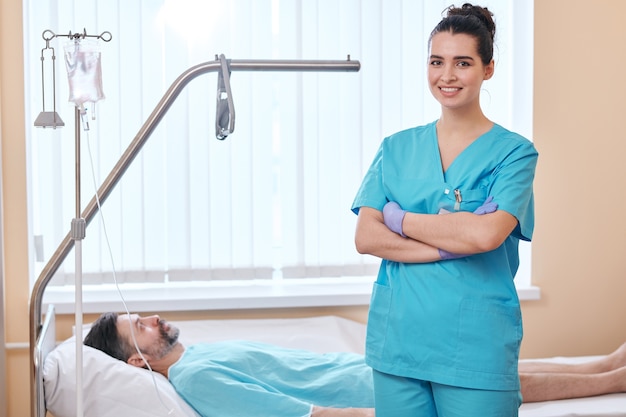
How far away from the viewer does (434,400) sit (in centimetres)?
176

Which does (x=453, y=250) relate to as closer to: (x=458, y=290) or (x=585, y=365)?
(x=458, y=290)

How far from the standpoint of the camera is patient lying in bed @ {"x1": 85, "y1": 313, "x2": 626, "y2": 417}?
7.37 ft

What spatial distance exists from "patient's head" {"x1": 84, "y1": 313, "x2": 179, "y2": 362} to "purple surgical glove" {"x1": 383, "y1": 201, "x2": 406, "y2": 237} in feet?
3.05

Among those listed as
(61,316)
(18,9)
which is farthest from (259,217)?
(18,9)

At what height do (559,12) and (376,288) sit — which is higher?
(559,12)

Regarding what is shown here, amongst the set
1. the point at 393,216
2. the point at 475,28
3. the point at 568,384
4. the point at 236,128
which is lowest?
the point at 568,384

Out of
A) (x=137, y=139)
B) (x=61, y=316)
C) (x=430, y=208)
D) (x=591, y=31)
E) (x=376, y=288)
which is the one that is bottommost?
(x=61, y=316)

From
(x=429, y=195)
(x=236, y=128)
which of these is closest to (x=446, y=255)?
(x=429, y=195)

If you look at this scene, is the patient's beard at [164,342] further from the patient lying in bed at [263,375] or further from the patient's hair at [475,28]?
the patient's hair at [475,28]

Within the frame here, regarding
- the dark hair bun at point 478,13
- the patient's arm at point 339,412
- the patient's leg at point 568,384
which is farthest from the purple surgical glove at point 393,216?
the patient's leg at point 568,384

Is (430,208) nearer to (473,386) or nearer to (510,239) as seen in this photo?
(510,239)

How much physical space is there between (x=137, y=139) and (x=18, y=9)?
109cm

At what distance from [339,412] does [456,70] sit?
98cm

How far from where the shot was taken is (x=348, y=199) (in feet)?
10.4
